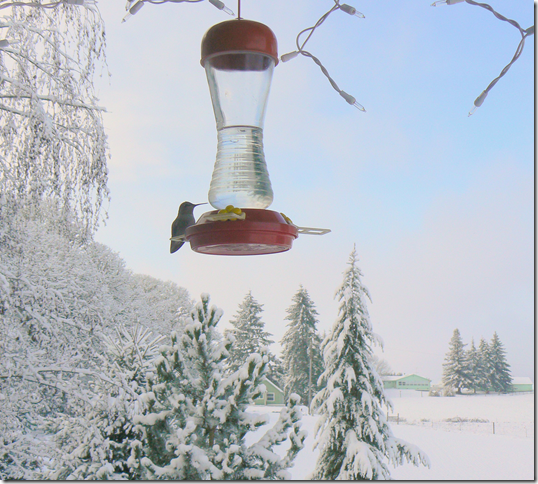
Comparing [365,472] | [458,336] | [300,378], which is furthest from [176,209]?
[458,336]

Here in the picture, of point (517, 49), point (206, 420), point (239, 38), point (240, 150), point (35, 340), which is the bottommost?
point (206, 420)

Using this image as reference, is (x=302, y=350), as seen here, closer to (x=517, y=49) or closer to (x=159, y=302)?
(x=159, y=302)

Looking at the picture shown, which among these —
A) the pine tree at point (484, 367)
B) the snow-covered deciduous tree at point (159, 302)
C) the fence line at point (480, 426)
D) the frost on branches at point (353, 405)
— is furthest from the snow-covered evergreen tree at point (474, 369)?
the frost on branches at point (353, 405)

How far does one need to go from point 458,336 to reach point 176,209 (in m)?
19.2

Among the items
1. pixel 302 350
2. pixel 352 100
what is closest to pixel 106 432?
pixel 352 100

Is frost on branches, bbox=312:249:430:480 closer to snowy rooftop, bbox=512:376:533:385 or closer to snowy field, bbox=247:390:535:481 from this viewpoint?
snowy field, bbox=247:390:535:481

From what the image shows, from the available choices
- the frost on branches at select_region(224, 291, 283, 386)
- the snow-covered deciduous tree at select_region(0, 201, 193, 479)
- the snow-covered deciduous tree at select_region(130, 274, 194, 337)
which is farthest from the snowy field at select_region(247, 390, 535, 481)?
the snow-covered deciduous tree at select_region(0, 201, 193, 479)

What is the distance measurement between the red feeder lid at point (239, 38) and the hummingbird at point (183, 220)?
0.99ft

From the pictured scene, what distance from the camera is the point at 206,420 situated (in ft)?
8.36

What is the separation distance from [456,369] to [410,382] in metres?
4.17

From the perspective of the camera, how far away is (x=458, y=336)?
1859cm

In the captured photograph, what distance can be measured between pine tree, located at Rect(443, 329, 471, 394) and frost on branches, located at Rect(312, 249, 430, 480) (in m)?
14.2

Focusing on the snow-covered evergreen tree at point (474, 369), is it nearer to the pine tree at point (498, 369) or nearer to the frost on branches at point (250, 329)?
the pine tree at point (498, 369)

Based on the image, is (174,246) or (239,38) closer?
(239,38)
